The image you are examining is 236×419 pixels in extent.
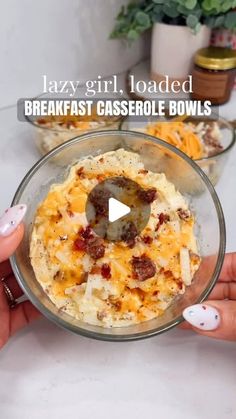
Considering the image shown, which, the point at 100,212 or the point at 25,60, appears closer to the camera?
the point at 100,212

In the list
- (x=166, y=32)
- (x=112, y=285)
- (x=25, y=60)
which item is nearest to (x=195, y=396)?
(x=112, y=285)

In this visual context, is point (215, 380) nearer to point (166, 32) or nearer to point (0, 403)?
point (0, 403)

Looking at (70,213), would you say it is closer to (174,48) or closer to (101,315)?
(101,315)

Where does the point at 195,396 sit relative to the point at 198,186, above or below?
below

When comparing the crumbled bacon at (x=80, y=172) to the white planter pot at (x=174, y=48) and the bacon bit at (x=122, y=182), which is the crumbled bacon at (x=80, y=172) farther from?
the white planter pot at (x=174, y=48)

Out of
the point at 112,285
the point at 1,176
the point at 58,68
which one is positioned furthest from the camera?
the point at 58,68

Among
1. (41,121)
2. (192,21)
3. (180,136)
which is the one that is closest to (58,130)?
(41,121)

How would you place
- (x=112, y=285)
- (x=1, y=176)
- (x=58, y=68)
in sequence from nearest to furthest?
(x=112, y=285), (x=1, y=176), (x=58, y=68)
